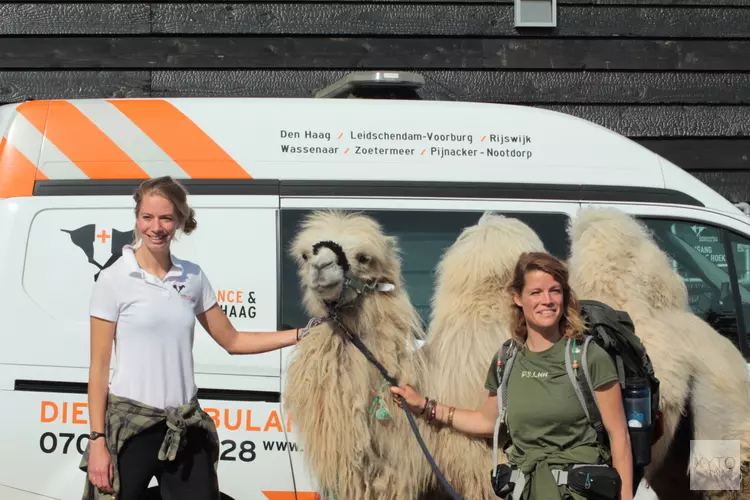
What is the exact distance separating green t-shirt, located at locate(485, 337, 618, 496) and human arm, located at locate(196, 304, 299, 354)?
1.06 m

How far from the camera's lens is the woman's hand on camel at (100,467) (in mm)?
3148

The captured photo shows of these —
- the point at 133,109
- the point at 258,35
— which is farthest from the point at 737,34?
the point at 133,109

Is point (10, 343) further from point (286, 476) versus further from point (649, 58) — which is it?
point (649, 58)

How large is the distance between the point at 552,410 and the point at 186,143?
242 centimetres

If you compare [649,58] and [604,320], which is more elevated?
[649,58]

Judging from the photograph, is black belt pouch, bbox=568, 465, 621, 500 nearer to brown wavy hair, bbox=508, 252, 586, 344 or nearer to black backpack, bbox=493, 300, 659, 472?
black backpack, bbox=493, 300, 659, 472

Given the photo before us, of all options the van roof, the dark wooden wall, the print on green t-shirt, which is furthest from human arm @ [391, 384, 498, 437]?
the dark wooden wall

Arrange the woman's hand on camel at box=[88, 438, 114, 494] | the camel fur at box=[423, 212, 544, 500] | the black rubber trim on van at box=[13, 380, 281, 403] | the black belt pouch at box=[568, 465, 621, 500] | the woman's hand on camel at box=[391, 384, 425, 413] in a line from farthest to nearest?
1. the black rubber trim on van at box=[13, 380, 281, 403]
2. the camel fur at box=[423, 212, 544, 500]
3. the woman's hand on camel at box=[391, 384, 425, 413]
4. the woman's hand on camel at box=[88, 438, 114, 494]
5. the black belt pouch at box=[568, 465, 621, 500]

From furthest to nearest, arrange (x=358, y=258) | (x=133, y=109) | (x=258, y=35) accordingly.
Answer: (x=258, y=35)
(x=133, y=109)
(x=358, y=258)

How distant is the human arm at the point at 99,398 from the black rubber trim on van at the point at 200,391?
1.06m

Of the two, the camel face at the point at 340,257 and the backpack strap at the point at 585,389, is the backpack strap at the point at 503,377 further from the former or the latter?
the camel face at the point at 340,257

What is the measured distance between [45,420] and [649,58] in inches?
231

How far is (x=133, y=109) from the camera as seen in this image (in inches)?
184

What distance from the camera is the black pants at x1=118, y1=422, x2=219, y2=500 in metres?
3.23
